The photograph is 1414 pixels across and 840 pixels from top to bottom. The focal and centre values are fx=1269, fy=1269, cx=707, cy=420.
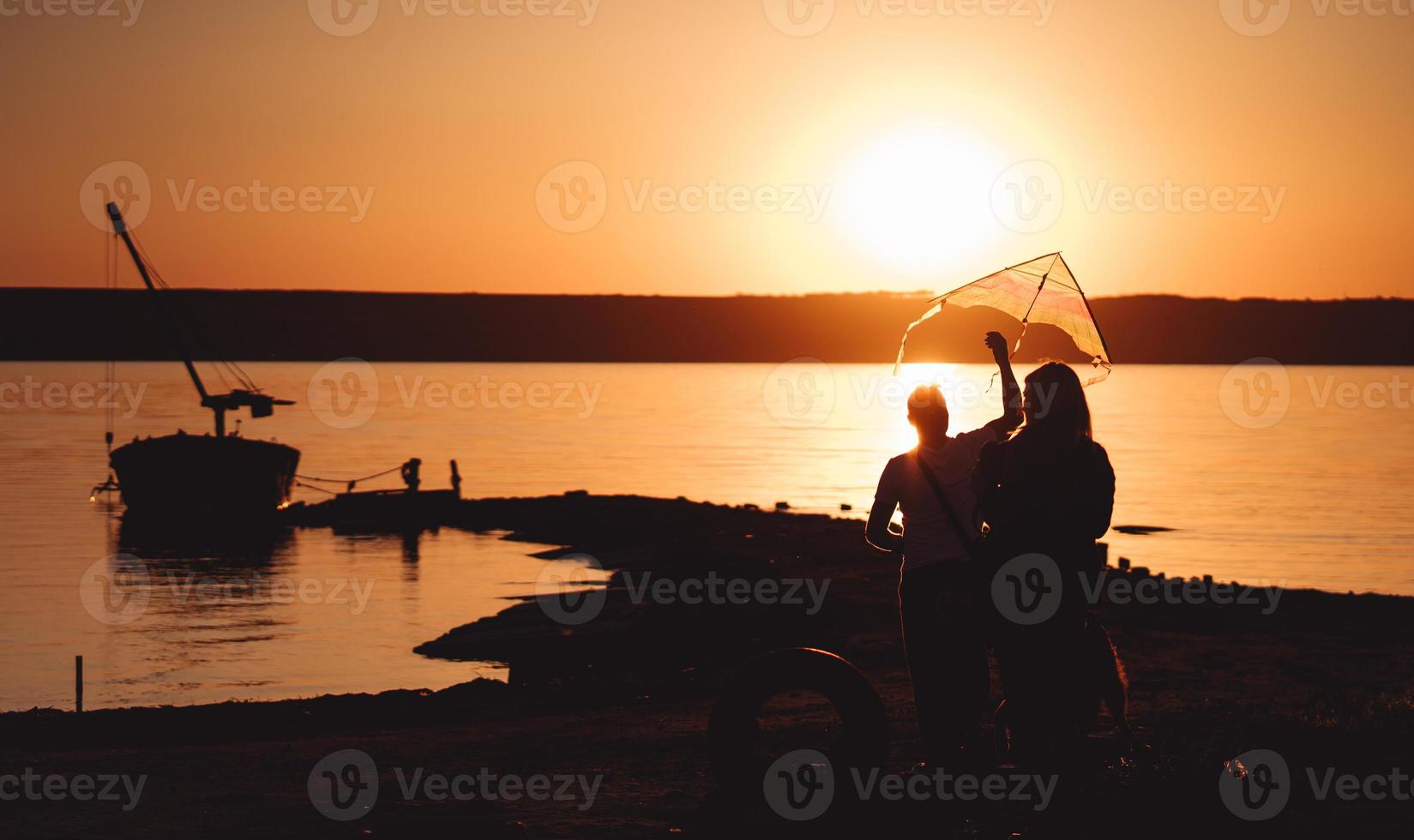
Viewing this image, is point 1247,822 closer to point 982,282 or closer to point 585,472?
point 982,282

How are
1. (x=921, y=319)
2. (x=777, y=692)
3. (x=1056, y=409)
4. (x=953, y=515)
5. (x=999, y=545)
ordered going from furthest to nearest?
(x=921, y=319), (x=777, y=692), (x=953, y=515), (x=999, y=545), (x=1056, y=409)

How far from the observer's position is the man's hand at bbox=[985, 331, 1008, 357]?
Answer: 800 cm

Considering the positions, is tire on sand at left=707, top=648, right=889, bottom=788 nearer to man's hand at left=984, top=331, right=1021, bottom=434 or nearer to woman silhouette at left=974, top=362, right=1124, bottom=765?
woman silhouette at left=974, top=362, right=1124, bottom=765

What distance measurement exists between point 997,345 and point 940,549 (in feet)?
4.57

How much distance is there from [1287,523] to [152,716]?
157 feet

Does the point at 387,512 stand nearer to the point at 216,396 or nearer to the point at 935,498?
the point at 216,396

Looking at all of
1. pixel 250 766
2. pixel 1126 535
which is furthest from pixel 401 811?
pixel 1126 535

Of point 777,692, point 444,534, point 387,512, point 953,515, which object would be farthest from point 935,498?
point 387,512

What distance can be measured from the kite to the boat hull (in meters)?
51.2

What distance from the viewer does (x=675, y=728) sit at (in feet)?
41.0

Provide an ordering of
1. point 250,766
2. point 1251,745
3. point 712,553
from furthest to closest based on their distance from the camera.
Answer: point 712,553 < point 250,766 < point 1251,745

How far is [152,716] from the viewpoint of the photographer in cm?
1588

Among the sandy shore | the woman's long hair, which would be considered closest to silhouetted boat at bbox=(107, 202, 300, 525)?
the sandy shore

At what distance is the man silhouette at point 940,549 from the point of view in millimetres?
7711
